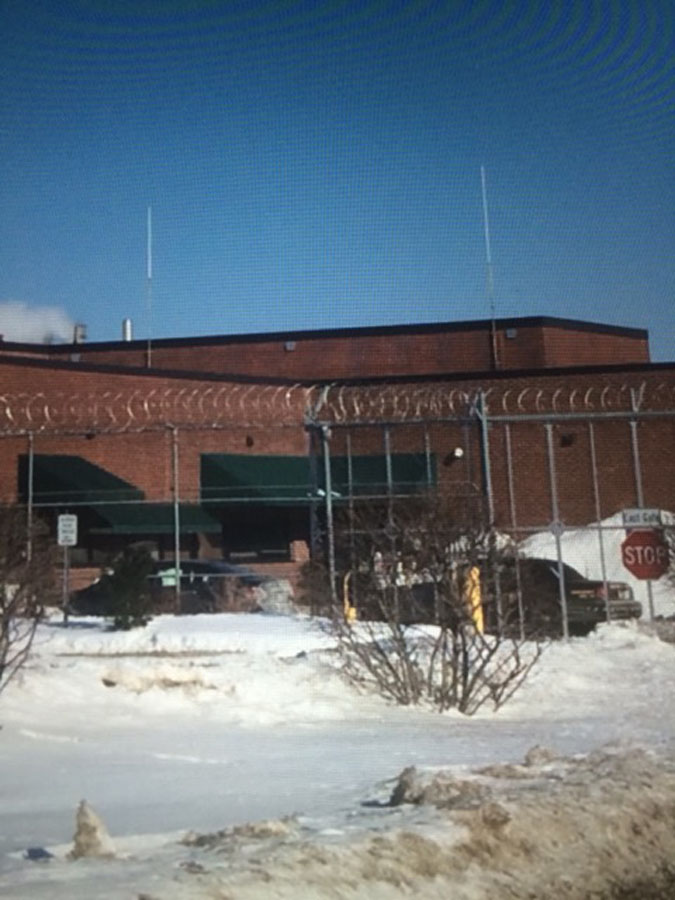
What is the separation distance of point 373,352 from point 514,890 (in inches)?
1377

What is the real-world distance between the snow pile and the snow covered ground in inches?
90.2

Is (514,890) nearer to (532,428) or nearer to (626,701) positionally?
(626,701)

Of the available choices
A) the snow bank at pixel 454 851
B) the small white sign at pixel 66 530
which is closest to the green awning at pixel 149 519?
the small white sign at pixel 66 530

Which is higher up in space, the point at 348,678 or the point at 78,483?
the point at 78,483

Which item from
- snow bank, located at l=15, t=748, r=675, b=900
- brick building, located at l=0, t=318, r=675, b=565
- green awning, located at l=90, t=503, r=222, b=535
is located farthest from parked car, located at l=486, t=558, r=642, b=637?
green awning, located at l=90, t=503, r=222, b=535

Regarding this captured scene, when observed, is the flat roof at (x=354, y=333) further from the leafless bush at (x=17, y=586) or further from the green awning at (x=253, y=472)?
the leafless bush at (x=17, y=586)

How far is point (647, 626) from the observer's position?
1505 cm

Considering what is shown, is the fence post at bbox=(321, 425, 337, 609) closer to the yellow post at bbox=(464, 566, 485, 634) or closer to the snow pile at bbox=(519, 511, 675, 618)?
the yellow post at bbox=(464, 566, 485, 634)

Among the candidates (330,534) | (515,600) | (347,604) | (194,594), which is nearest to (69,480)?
(194,594)

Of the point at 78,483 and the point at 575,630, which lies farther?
the point at 78,483

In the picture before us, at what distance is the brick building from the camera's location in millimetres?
18562

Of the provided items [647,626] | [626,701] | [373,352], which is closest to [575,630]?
[647,626]

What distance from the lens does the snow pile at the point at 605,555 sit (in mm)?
16438

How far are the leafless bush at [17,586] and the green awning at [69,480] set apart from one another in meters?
11.6
